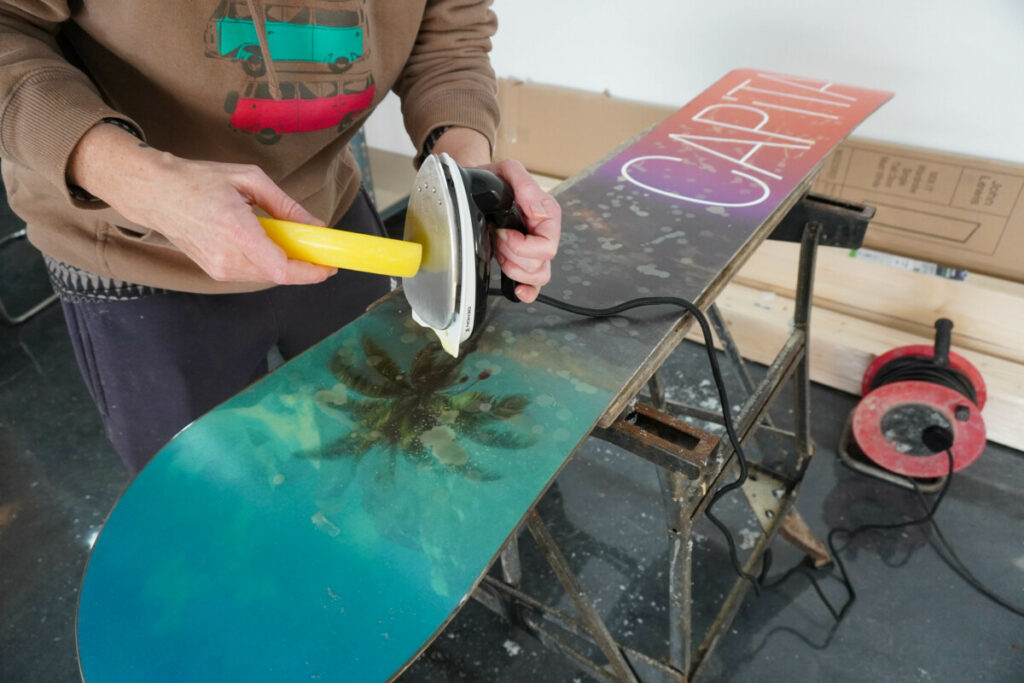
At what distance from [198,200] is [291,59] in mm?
→ 275

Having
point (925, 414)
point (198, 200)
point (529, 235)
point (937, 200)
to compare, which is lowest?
point (925, 414)

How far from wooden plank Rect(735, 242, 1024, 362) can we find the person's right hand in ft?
5.63

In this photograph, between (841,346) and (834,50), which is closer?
(834,50)

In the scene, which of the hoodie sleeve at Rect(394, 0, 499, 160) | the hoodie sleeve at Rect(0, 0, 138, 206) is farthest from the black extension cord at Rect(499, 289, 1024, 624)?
the hoodie sleeve at Rect(0, 0, 138, 206)

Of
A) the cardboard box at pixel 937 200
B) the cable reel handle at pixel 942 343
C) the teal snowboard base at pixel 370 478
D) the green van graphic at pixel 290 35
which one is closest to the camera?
the teal snowboard base at pixel 370 478

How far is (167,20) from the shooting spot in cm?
71

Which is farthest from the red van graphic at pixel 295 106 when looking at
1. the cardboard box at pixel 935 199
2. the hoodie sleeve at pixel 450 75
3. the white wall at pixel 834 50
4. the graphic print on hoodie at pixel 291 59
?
the white wall at pixel 834 50

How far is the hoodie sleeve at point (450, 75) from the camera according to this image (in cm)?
100

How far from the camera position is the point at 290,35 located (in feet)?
2.58

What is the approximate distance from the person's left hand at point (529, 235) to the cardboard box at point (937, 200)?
140cm

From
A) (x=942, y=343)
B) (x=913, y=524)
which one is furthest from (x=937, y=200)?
(x=913, y=524)

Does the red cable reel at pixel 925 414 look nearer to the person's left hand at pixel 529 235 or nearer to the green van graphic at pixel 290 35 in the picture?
the person's left hand at pixel 529 235

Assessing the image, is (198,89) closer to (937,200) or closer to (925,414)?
(925,414)

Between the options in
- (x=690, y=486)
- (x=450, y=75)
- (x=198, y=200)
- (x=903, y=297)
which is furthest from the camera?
(x=903, y=297)
